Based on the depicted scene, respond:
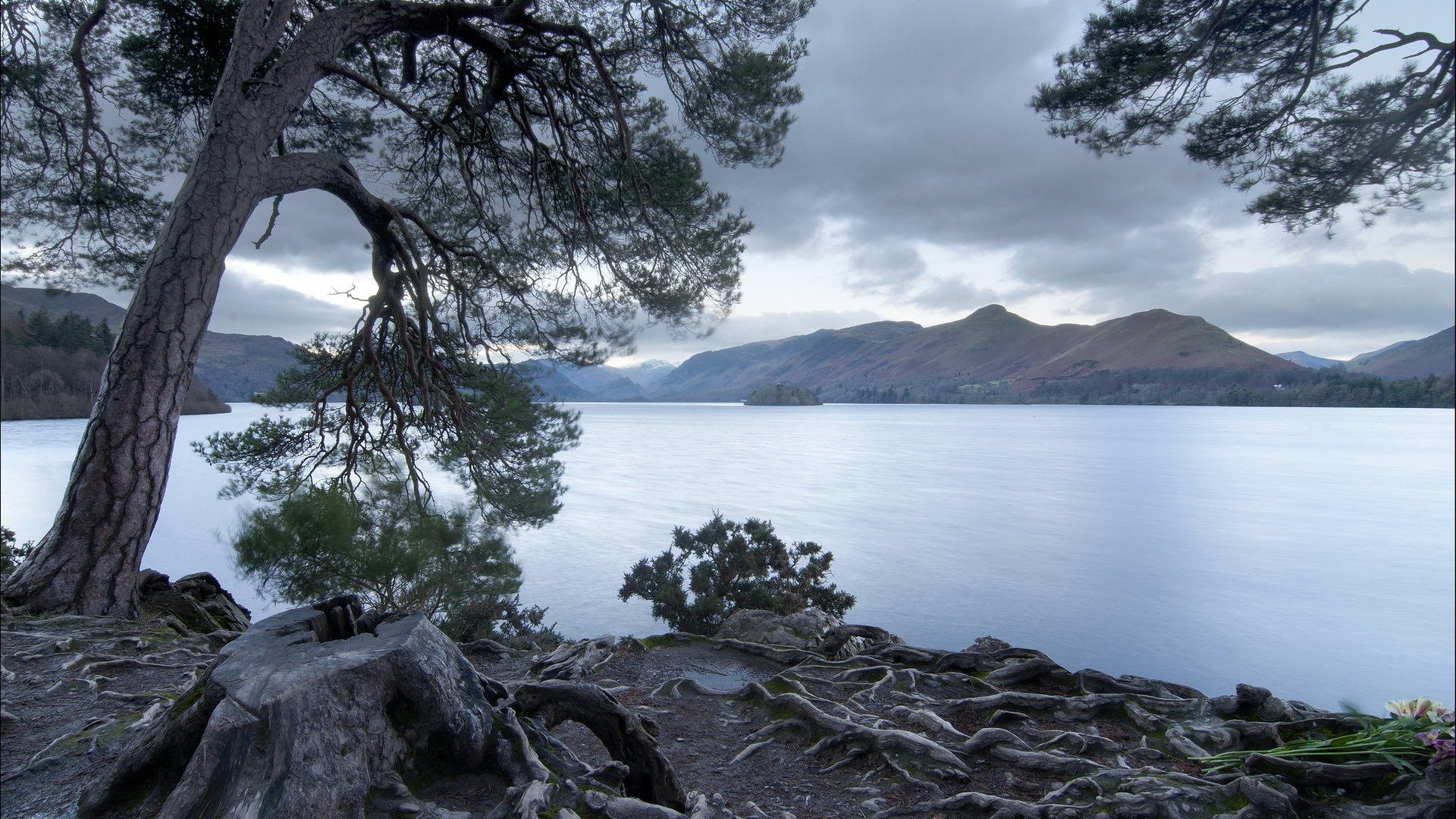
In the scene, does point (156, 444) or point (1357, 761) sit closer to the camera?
point (1357, 761)

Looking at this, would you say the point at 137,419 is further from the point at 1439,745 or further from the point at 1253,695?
the point at 1253,695

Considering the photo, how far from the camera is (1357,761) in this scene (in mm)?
2123

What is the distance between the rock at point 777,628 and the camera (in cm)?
551

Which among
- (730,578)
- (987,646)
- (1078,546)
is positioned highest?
(987,646)

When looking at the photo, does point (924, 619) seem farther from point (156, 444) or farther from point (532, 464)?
point (156, 444)

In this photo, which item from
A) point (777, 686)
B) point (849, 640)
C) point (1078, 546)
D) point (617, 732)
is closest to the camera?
point (617, 732)

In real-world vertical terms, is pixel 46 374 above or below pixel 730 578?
above

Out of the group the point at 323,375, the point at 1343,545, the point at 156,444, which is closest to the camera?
the point at 156,444

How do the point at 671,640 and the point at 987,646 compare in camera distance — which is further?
the point at 671,640

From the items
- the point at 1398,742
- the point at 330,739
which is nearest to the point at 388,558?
the point at 330,739

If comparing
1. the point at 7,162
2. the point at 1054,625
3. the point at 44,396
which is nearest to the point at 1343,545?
the point at 1054,625

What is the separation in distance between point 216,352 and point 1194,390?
7122cm

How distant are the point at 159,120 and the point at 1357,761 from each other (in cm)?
985

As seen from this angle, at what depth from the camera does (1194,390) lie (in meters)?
58.8
